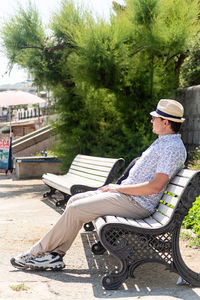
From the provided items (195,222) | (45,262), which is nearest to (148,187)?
(45,262)

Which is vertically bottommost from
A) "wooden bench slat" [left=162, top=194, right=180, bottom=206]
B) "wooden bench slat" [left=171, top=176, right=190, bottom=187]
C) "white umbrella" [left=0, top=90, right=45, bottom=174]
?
"wooden bench slat" [left=162, top=194, right=180, bottom=206]

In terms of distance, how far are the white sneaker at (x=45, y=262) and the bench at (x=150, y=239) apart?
0.61 metres

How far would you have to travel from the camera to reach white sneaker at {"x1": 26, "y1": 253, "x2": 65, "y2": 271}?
404 centimetres

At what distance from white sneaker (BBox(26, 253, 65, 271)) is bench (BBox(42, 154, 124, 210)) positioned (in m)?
1.99

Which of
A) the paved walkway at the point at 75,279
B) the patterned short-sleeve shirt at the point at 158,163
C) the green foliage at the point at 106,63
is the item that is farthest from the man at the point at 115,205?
the green foliage at the point at 106,63

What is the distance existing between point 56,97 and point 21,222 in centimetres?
562

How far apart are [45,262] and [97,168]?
2.88 meters

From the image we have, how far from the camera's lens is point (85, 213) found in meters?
4.02

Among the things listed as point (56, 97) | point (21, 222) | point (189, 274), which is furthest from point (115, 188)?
point (56, 97)

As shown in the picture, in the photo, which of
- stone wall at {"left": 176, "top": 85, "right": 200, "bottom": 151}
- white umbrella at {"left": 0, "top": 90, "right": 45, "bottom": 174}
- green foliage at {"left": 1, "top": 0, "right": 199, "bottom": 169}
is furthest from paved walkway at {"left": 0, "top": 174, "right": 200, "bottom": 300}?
white umbrella at {"left": 0, "top": 90, "right": 45, "bottom": 174}

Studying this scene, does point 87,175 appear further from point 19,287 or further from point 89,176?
point 19,287

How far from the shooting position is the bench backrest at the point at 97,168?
20.3 feet

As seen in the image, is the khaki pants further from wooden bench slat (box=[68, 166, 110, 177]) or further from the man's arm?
wooden bench slat (box=[68, 166, 110, 177])

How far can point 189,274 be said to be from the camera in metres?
3.65
